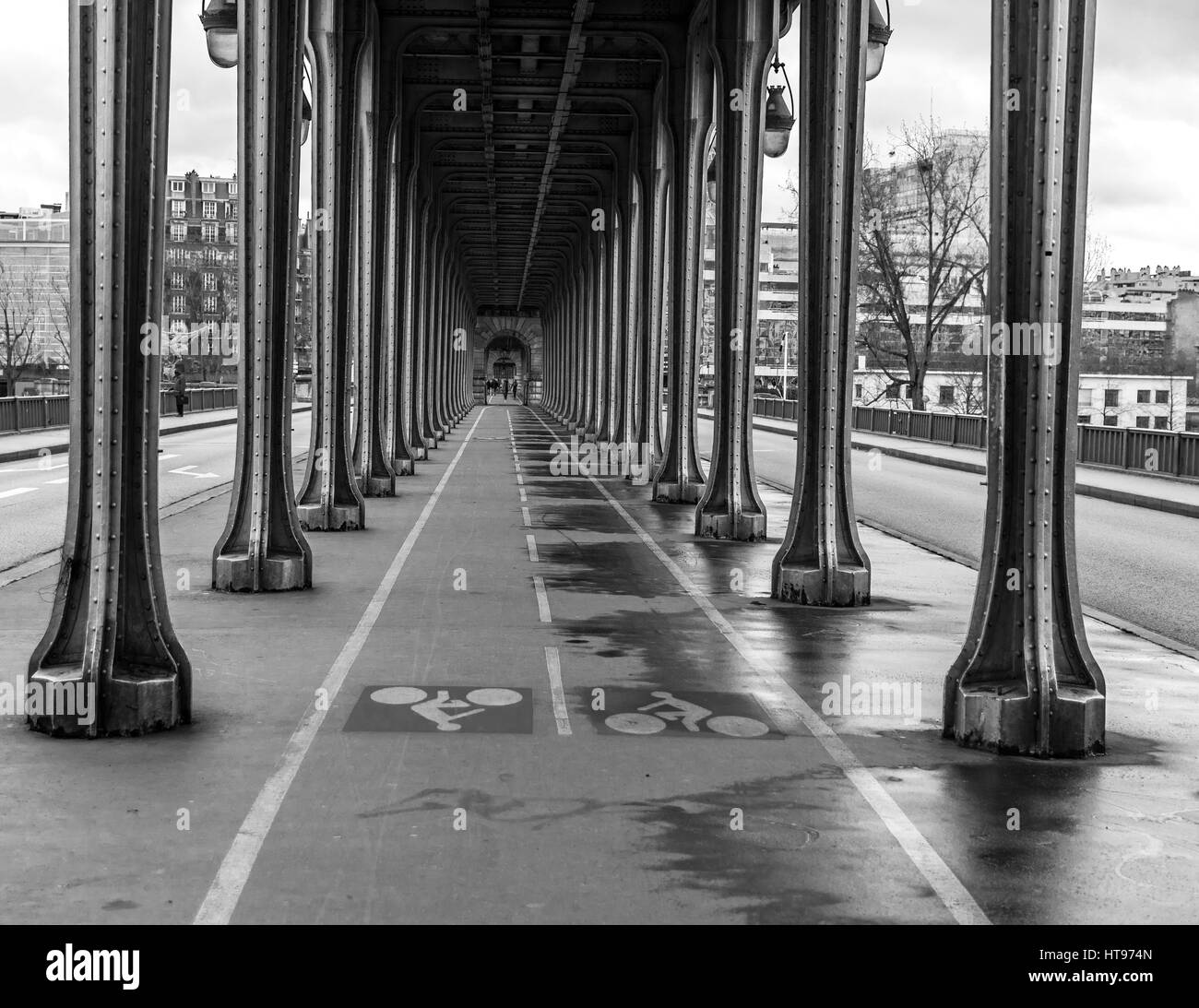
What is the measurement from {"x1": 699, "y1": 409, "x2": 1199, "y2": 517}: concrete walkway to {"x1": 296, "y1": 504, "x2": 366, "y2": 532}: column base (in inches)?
405

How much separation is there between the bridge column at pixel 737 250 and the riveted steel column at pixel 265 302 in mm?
7600

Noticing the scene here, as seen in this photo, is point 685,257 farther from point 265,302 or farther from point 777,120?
point 265,302

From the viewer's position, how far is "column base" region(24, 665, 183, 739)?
Result: 349 inches

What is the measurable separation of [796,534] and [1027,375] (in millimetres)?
6540

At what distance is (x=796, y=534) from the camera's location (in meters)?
15.4

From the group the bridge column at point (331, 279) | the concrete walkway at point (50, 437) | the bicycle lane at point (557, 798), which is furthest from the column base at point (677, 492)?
the bicycle lane at point (557, 798)

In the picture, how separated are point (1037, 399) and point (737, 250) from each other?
13805 mm

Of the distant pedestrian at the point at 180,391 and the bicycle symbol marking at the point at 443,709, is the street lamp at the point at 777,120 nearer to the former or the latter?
the bicycle symbol marking at the point at 443,709

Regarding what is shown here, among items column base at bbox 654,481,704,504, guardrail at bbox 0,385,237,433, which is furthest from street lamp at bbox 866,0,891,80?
guardrail at bbox 0,385,237,433

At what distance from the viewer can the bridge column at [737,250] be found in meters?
22.0

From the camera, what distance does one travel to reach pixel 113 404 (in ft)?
29.5

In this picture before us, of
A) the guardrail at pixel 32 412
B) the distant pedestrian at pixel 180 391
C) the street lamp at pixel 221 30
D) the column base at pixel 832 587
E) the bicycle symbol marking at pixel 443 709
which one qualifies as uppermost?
the street lamp at pixel 221 30

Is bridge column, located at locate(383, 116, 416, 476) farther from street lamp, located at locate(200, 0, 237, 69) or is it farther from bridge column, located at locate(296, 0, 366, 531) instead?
street lamp, located at locate(200, 0, 237, 69)

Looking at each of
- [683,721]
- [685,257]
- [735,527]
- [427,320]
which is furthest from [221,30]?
[427,320]
